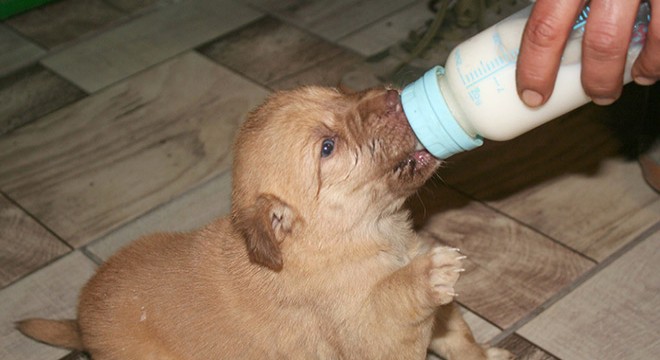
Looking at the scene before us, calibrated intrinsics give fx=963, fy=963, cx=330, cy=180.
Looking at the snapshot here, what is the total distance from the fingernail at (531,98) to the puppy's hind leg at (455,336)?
95 cm

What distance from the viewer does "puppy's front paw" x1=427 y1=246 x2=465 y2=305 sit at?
255cm

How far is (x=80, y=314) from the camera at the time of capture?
3.02 meters

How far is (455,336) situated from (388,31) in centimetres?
241

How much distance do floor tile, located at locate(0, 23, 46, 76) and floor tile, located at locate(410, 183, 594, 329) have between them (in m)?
2.48

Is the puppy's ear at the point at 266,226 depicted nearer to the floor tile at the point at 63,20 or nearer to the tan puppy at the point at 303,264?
the tan puppy at the point at 303,264

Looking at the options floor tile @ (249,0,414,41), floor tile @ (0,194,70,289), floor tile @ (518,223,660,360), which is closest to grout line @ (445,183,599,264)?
floor tile @ (518,223,660,360)

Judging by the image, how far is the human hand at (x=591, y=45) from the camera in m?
2.13

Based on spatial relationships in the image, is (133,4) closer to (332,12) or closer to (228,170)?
(332,12)

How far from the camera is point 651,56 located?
2.19m

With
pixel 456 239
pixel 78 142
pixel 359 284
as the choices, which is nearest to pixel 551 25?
pixel 359 284

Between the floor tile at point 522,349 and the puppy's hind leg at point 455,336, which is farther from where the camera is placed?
the floor tile at point 522,349

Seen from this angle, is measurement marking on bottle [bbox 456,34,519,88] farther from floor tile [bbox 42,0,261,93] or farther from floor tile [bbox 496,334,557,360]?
floor tile [bbox 42,0,261,93]

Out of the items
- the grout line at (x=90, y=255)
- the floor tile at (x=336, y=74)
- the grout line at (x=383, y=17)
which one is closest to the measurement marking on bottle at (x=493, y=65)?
the grout line at (x=90, y=255)

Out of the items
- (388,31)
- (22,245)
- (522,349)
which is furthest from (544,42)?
(388,31)
